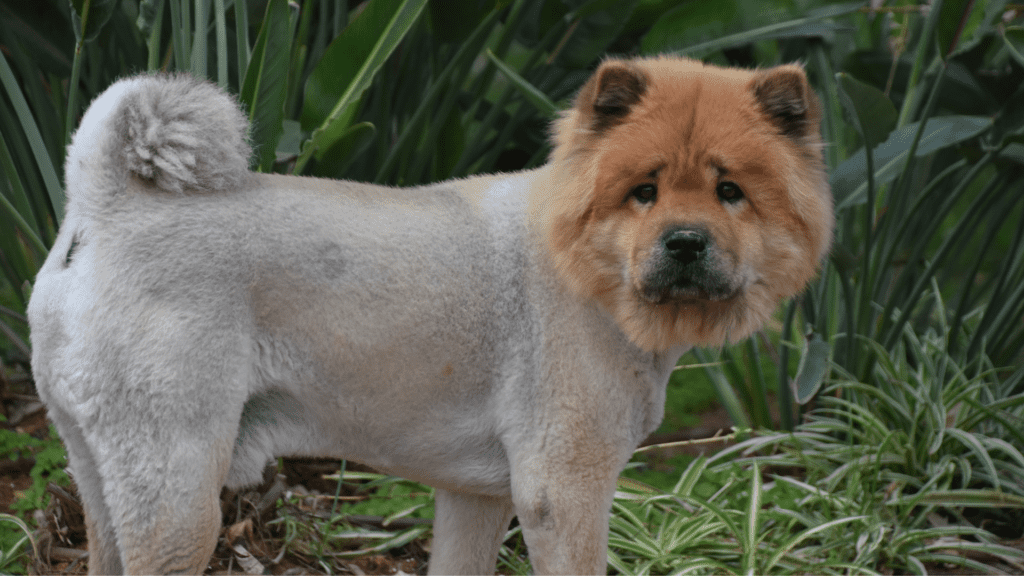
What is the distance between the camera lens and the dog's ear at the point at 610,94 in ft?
7.13

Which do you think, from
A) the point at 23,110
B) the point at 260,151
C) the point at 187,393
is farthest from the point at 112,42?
the point at 187,393

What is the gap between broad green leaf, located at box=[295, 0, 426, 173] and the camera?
122 inches

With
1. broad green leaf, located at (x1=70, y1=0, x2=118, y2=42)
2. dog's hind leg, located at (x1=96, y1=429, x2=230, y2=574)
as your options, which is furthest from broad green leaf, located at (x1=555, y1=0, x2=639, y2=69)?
dog's hind leg, located at (x1=96, y1=429, x2=230, y2=574)

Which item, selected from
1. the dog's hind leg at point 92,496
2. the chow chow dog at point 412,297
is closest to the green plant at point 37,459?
the dog's hind leg at point 92,496

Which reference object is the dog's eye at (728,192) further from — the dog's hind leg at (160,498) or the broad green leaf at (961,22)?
the broad green leaf at (961,22)

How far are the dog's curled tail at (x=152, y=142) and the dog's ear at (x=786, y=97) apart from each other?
1.39m

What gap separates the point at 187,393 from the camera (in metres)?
1.86

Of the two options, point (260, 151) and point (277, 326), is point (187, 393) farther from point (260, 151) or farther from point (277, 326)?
point (260, 151)

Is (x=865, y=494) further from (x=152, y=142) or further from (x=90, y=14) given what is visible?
(x=90, y=14)

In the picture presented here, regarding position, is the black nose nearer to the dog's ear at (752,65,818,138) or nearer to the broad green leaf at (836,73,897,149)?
the dog's ear at (752,65,818,138)

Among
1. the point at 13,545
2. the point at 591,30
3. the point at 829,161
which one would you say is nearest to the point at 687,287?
the point at 591,30

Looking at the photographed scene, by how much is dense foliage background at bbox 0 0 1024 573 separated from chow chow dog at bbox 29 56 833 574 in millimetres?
992

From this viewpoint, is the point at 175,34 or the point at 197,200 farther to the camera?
the point at 175,34

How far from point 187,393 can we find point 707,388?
399 cm
